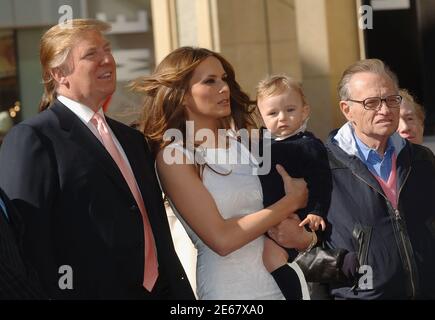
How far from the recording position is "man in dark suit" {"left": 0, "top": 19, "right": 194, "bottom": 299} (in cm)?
407

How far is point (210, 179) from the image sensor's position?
4586 mm

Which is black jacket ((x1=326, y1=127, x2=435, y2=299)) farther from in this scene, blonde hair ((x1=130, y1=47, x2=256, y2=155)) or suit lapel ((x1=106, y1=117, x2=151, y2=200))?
suit lapel ((x1=106, y1=117, x2=151, y2=200))

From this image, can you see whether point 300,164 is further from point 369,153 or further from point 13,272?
point 13,272

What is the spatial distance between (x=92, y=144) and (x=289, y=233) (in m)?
0.94

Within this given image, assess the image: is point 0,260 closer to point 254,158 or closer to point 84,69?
point 84,69

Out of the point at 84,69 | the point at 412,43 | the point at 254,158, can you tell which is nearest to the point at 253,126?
the point at 254,158

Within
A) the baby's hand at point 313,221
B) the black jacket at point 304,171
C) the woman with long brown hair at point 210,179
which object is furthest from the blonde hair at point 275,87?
the baby's hand at point 313,221

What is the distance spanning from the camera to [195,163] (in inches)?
180

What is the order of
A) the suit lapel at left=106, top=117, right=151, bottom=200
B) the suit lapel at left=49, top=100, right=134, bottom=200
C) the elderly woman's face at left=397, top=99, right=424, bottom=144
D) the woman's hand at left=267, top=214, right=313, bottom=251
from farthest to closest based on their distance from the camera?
1. the elderly woman's face at left=397, top=99, right=424, bottom=144
2. the woman's hand at left=267, top=214, right=313, bottom=251
3. the suit lapel at left=106, top=117, right=151, bottom=200
4. the suit lapel at left=49, top=100, right=134, bottom=200

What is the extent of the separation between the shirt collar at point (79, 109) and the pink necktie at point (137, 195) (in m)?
0.03

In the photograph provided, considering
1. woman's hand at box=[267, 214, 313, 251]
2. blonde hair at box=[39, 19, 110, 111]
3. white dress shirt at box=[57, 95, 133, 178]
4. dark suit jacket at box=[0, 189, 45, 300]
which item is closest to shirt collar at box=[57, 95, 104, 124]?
white dress shirt at box=[57, 95, 133, 178]

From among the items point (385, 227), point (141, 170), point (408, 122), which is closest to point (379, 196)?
point (385, 227)

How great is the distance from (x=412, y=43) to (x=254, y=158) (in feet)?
19.9
